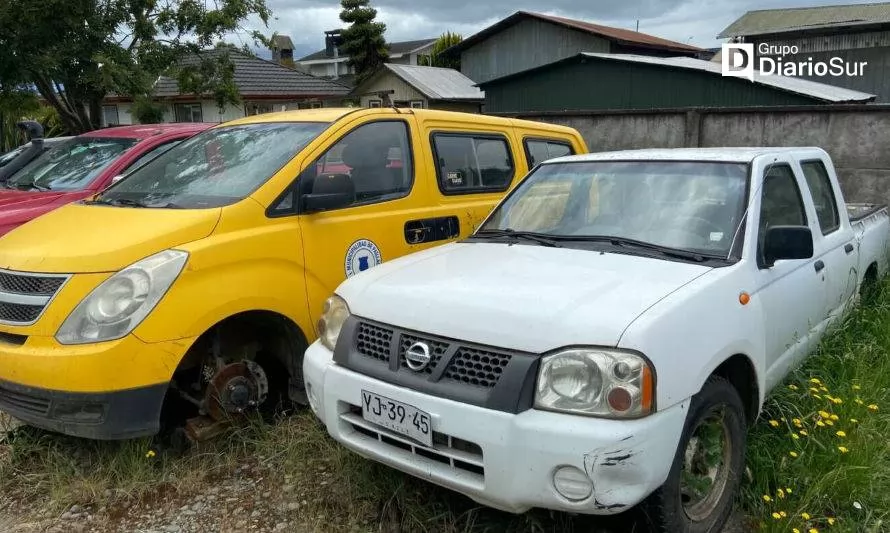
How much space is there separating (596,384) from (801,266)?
1.87 meters

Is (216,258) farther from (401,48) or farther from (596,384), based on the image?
(401,48)

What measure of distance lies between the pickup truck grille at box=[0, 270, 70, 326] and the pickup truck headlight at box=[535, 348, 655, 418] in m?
2.35

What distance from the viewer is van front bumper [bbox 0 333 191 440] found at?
3.02 metres

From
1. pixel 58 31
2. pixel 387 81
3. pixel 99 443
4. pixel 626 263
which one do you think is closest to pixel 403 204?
pixel 626 263

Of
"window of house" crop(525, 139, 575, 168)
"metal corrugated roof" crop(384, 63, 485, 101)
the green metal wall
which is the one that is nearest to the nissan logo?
"window of house" crop(525, 139, 575, 168)

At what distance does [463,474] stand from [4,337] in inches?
96.2

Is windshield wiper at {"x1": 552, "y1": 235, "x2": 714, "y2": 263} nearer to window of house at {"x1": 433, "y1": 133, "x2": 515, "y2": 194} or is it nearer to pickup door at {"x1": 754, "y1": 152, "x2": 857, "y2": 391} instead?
pickup door at {"x1": 754, "y1": 152, "x2": 857, "y2": 391}

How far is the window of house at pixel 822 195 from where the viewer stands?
4012 millimetres

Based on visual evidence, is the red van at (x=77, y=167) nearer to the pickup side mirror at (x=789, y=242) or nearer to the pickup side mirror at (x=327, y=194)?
the pickup side mirror at (x=327, y=194)

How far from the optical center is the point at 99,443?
3.68m

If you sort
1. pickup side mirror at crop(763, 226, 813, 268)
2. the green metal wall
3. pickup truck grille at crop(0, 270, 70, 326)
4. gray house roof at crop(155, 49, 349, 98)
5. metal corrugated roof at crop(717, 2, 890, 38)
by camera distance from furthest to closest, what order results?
metal corrugated roof at crop(717, 2, 890, 38)
gray house roof at crop(155, 49, 349, 98)
the green metal wall
pickup truck grille at crop(0, 270, 70, 326)
pickup side mirror at crop(763, 226, 813, 268)

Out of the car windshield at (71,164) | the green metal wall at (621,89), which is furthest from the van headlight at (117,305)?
the green metal wall at (621,89)

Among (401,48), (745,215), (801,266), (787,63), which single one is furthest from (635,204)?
(401,48)

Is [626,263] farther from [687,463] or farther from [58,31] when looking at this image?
[58,31]
